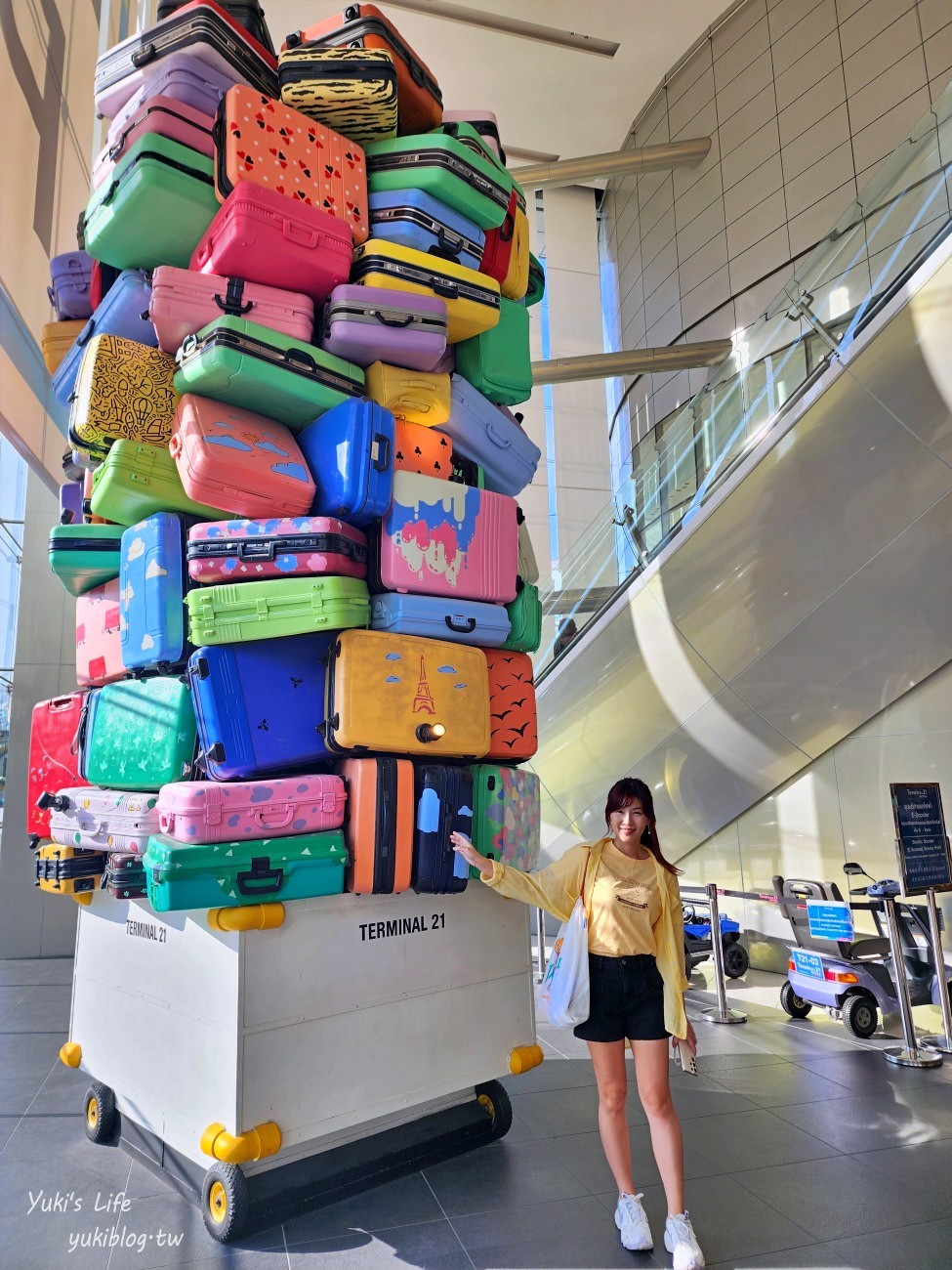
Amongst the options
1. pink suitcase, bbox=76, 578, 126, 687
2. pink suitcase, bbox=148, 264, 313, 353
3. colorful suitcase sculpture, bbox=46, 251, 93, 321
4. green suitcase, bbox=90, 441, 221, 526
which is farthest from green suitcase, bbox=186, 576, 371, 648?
colorful suitcase sculpture, bbox=46, 251, 93, 321

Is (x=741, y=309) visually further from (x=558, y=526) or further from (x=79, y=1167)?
(x=79, y=1167)

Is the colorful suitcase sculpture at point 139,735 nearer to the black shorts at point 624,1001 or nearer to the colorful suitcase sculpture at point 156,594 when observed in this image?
the colorful suitcase sculpture at point 156,594

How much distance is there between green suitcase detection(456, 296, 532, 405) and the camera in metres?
4.41

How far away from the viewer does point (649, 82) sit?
1547 cm

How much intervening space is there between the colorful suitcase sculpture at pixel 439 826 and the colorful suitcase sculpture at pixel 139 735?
991 mm

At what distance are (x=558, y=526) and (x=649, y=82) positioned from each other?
8.29 meters

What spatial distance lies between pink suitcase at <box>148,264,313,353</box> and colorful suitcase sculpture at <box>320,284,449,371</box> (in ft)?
0.50

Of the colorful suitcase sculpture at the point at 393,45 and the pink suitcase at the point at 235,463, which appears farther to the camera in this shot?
the colorful suitcase sculpture at the point at 393,45

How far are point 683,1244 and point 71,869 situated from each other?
3.02m

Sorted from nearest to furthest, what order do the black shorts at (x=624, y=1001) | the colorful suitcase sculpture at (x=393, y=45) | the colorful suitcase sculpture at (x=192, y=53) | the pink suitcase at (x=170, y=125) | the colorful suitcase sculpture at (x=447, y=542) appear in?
the black shorts at (x=624, y=1001) < the colorful suitcase sculpture at (x=447, y=542) < the pink suitcase at (x=170, y=125) < the colorful suitcase sculpture at (x=192, y=53) < the colorful suitcase sculpture at (x=393, y=45)

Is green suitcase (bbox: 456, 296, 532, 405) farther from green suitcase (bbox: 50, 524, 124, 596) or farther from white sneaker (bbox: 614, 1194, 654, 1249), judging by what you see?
white sneaker (bbox: 614, 1194, 654, 1249)

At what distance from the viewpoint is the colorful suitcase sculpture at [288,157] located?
3613 mm

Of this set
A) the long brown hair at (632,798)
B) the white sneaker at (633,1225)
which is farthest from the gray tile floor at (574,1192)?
the long brown hair at (632,798)

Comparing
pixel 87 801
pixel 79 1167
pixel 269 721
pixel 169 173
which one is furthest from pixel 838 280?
pixel 79 1167
